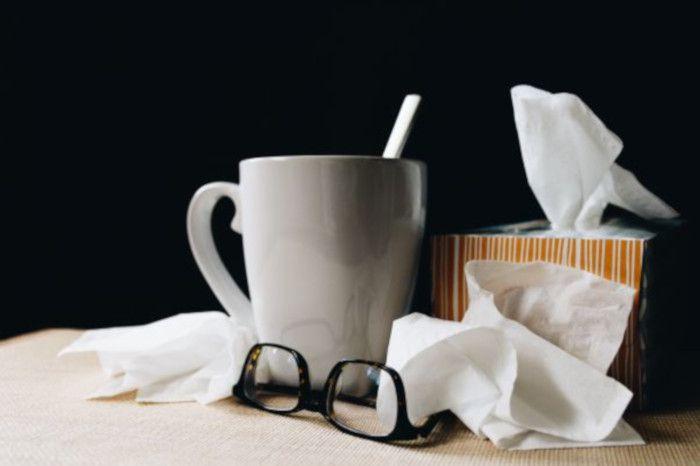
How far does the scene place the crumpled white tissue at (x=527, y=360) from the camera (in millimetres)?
441

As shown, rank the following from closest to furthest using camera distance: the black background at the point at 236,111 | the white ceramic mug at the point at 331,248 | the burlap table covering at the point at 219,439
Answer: the burlap table covering at the point at 219,439 → the white ceramic mug at the point at 331,248 → the black background at the point at 236,111

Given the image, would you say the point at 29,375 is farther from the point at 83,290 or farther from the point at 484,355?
the point at 484,355

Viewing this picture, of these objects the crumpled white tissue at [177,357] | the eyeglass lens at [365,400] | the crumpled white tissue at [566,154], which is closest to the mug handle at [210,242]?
the crumpled white tissue at [177,357]

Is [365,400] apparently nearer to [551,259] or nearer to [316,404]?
[316,404]

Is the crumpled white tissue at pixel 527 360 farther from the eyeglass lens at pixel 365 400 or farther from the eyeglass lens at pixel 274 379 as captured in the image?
the eyeglass lens at pixel 274 379

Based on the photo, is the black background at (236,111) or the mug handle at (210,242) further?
the black background at (236,111)

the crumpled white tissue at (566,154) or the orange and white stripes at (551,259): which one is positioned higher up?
the crumpled white tissue at (566,154)

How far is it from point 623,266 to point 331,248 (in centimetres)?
22

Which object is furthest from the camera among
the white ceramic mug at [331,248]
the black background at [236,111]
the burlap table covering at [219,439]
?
the black background at [236,111]

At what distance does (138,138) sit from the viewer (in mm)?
820

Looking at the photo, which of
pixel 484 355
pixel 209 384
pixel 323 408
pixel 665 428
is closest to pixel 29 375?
pixel 209 384

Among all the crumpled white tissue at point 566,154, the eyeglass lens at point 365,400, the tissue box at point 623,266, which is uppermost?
the crumpled white tissue at point 566,154

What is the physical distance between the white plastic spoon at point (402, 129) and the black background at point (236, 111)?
6.3 inches

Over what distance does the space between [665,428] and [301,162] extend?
326 mm
